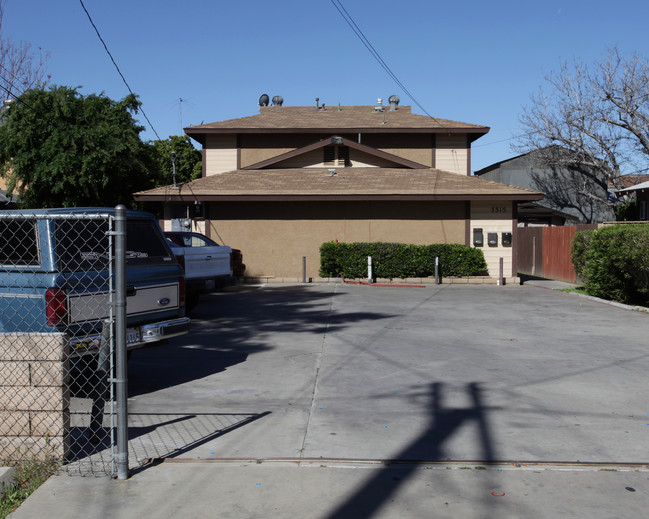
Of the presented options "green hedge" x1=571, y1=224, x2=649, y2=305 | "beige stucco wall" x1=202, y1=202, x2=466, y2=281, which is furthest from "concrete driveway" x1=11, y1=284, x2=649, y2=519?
"beige stucco wall" x1=202, y1=202, x2=466, y2=281

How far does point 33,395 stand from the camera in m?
4.88

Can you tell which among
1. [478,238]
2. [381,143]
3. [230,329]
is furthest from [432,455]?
[381,143]

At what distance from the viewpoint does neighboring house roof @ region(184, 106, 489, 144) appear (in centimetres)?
→ 2661

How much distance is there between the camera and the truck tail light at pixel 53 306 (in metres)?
6.35

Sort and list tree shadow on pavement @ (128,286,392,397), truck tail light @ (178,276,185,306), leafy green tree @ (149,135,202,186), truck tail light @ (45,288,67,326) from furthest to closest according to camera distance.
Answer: leafy green tree @ (149,135,202,186), tree shadow on pavement @ (128,286,392,397), truck tail light @ (178,276,185,306), truck tail light @ (45,288,67,326)

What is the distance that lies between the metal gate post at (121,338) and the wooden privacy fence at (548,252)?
59.3 ft

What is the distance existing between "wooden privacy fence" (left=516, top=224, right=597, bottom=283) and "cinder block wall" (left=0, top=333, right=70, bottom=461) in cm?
1830

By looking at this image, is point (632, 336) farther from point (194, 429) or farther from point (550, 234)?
point (550, 234)

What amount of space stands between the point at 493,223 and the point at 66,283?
767 inches

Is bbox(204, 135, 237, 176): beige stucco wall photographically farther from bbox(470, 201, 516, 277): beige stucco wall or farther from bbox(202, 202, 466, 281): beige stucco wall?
bbox(470, 201, 516, 277): beige stucco wall

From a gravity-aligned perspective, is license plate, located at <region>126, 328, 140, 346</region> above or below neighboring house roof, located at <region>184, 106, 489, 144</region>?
below

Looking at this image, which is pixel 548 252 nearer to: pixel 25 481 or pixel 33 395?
pixel 33 395

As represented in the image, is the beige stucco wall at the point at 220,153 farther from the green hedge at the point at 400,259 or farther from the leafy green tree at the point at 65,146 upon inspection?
the green hedge at the point at 400,259

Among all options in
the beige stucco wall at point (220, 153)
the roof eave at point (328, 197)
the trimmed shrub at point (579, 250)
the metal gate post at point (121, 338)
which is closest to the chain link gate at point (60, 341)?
the metal gate post at point (121, 338)
